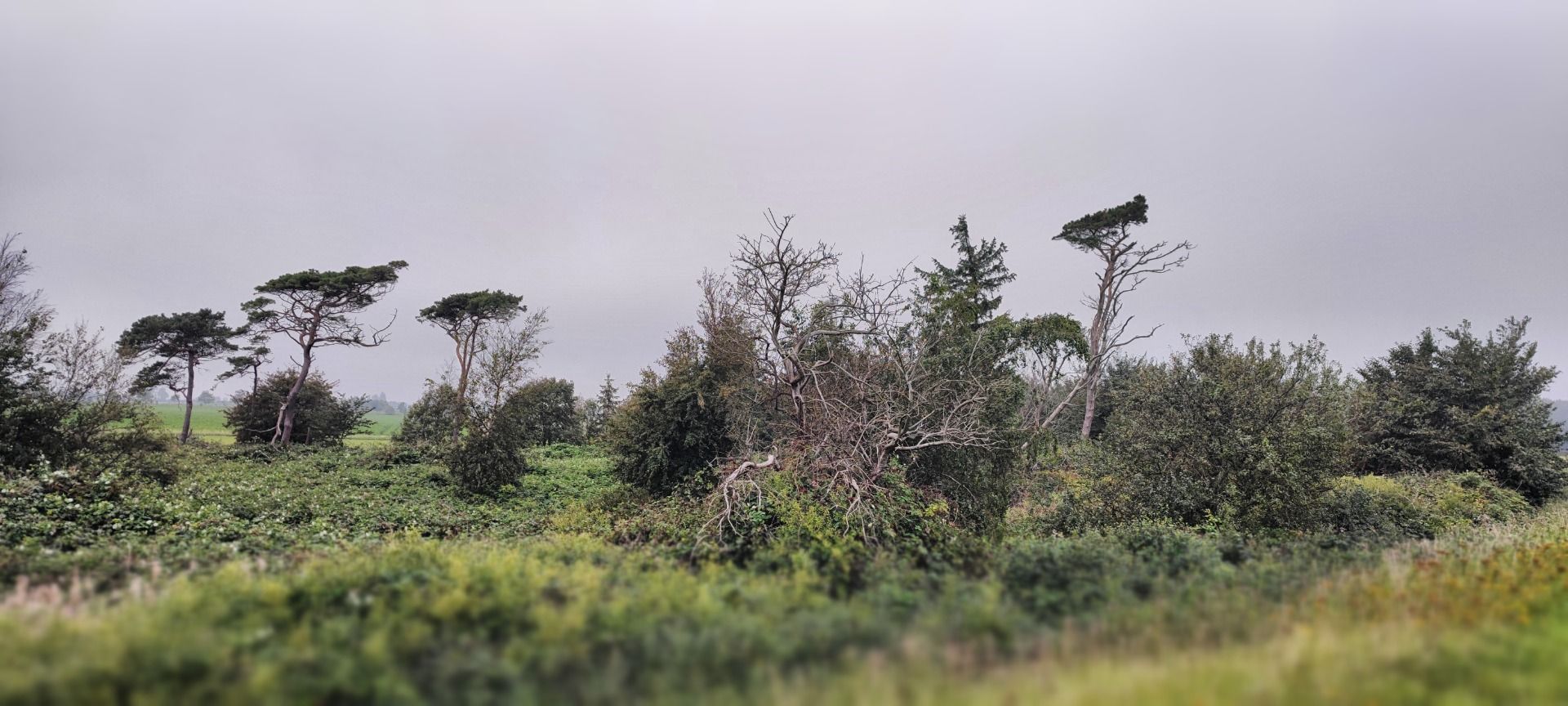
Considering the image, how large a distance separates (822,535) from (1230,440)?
30.3 ft

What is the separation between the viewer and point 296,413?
23984mm

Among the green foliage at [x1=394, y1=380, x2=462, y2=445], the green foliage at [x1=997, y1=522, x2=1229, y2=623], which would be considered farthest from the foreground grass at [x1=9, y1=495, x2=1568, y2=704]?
the green foliage at [x1=394, y1=380, x2=462, y2=445]

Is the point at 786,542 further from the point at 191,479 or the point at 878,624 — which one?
the point at 191,479

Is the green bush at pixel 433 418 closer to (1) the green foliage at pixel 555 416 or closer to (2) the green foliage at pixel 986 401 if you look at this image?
(1) the green foliage at pixel 555 416

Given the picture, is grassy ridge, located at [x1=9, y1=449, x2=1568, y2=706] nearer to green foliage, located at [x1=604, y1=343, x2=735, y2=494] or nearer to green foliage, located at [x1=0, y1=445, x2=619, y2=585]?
green foliage, located at [x1=0, y1=445, x2=619, y2=585]

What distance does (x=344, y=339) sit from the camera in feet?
77.5

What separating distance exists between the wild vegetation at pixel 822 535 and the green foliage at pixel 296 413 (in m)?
3.81

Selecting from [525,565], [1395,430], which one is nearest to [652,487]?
[525,565]

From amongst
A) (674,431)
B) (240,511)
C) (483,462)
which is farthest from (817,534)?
(483,462)

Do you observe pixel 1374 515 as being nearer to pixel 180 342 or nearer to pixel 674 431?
pixel 674 431

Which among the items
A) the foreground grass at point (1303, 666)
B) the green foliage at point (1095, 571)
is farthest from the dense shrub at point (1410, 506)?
the foreground grass at point (1303, 666)

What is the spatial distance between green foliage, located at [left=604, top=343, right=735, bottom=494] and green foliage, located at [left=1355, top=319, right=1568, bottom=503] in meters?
24.7

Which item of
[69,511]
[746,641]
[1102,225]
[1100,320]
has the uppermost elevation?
[1102,225]

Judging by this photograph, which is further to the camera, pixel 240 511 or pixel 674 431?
pixel 674 431
